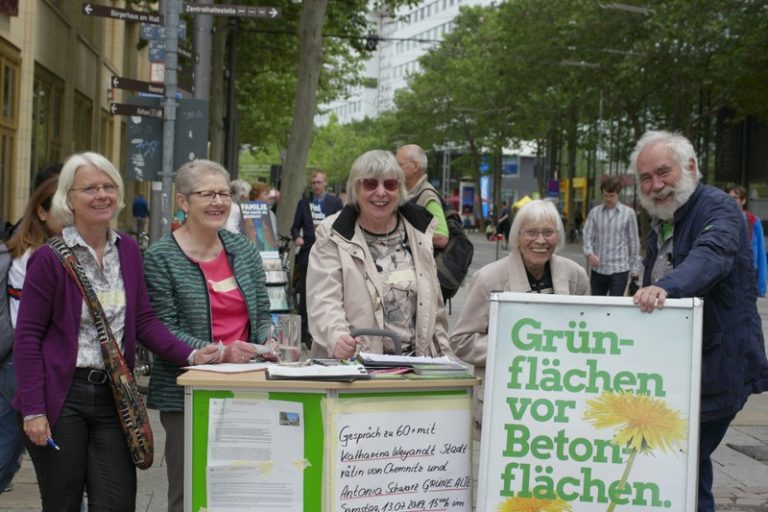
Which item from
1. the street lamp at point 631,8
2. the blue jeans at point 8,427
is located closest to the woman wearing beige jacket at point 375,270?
the blue jeans at point 8,427

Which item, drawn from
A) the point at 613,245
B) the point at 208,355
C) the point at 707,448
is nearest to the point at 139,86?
the point at 613,245

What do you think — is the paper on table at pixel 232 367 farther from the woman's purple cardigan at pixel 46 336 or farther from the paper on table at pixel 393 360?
the woman's purple cardigan at pixel 46 336

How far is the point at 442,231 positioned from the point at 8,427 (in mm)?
2973

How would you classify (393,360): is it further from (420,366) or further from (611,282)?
(611,282)

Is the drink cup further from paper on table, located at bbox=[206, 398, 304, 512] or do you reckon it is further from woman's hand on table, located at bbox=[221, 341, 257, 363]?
paper on table, located at bbox=[206, 398, 304, 512]

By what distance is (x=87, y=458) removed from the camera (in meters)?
4.48

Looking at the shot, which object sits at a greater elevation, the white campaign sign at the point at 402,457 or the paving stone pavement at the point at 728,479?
the white campaign sign at the point at 402,457

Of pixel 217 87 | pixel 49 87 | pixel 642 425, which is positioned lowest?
pixel 642 425

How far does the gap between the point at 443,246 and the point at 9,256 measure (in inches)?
114

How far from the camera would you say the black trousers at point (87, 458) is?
4.40 metres

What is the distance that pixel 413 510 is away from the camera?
4344 mm

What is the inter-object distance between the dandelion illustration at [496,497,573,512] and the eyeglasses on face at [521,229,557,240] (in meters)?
1.27

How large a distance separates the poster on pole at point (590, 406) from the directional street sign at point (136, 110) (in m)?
6.97

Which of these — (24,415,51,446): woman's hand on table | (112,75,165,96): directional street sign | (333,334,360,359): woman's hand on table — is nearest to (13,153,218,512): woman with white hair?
(24,415,51,446): woman's hand on table
